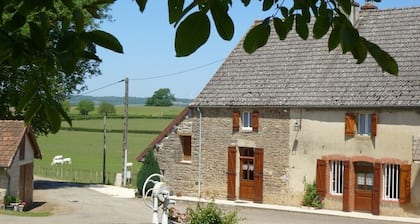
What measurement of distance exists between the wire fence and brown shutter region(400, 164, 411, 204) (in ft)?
69.9

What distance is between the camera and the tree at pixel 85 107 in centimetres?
10938

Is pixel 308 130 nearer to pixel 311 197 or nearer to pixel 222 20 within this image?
pixel 311 197

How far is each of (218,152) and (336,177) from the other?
A: 5.37 meters

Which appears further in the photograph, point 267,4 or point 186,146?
point 186,146

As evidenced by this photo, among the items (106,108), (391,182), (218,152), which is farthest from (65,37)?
(106,108)

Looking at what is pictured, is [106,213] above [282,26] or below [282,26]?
below

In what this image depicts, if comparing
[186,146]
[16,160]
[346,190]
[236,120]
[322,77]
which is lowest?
[346,190]

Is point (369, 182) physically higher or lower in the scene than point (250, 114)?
lower

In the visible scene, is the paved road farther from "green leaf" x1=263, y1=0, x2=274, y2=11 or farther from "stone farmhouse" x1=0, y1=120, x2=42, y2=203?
"green leaf" x1=263, y1=0, x2=274, y2=11

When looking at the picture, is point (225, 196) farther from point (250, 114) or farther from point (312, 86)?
point (312, 86)

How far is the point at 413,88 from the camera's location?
82.2 ft

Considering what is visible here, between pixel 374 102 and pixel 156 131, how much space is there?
5946cm

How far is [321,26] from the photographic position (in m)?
2.58

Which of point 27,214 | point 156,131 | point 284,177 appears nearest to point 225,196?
point 284,177
